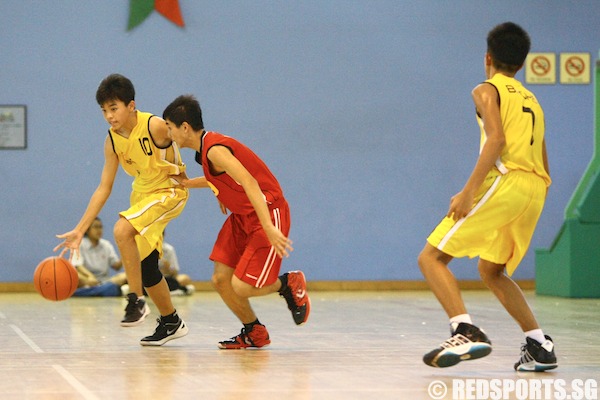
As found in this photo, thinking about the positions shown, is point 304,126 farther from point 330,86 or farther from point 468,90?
point 468,90

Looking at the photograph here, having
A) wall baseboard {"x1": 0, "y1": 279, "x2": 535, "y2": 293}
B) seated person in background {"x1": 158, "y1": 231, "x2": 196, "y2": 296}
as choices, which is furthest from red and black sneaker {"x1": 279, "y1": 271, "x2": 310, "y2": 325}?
wall baseboard {"x1": 0, "y1": 279, "x2": 535, "y2": 293}

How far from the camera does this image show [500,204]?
440 cm

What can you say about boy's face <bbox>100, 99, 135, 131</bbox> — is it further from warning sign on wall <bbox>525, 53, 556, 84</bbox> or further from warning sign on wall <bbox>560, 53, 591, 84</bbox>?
warning sign on wall <bbox>560, 53, 591, 84</bbox>

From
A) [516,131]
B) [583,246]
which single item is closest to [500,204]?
[516,131]

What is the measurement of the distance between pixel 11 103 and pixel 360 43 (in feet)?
13.7

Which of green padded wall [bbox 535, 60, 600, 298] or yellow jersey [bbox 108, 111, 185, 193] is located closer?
yellow jersey [bbox 108, 111, 185, 193]

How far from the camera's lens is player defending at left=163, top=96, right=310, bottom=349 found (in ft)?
17.2

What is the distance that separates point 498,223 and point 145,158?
2238mm

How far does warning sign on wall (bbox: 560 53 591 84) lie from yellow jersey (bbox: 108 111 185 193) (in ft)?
25.6

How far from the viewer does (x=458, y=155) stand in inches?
487

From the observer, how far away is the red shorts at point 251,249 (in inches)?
212

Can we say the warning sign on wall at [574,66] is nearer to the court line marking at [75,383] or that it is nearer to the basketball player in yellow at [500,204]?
the basketball player in yellow at [500,204]

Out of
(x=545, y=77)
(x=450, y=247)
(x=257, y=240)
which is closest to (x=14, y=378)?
(x=257, y=240)

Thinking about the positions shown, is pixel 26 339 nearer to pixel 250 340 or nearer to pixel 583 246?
pixel 250 340
